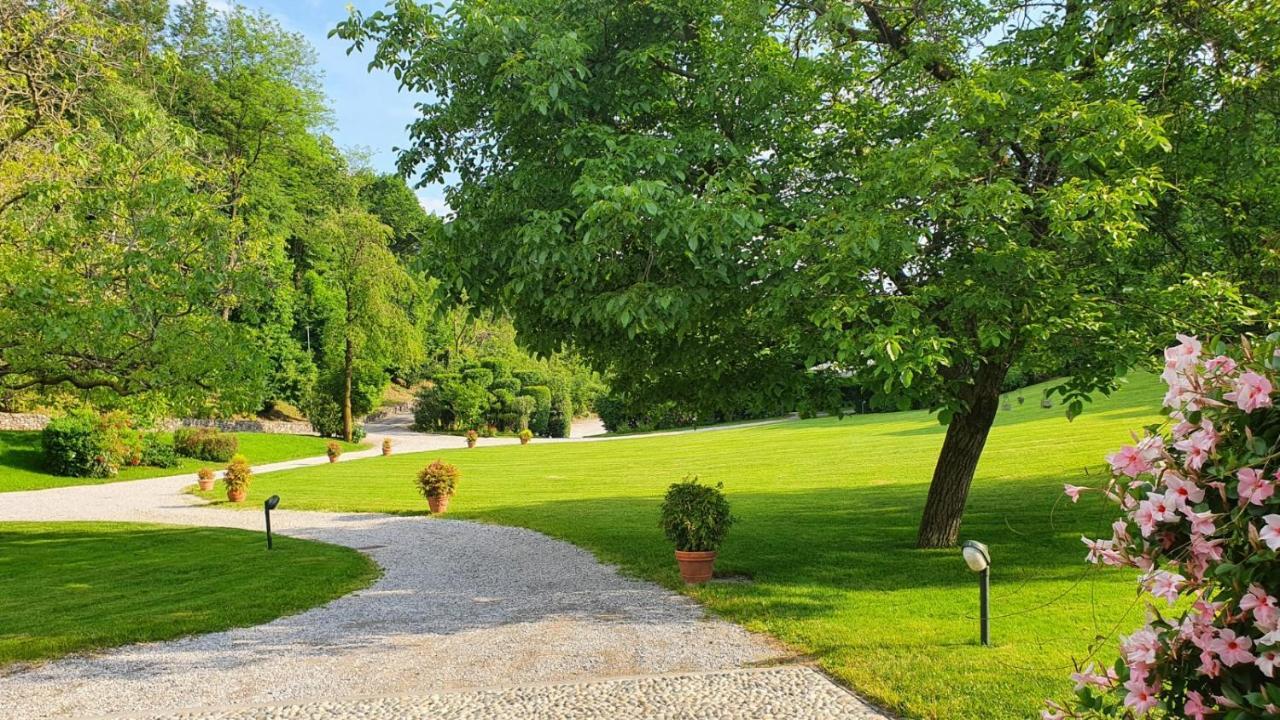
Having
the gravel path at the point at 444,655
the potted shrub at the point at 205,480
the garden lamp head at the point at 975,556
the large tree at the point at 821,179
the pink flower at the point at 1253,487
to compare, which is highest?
the large tree at the point at 821,179

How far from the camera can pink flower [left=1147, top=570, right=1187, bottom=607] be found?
1902mm

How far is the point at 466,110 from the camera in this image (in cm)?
778

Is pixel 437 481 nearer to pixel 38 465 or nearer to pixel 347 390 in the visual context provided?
pixel 38 465

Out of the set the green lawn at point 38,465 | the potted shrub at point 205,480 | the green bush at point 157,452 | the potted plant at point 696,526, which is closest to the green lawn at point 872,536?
the potted plant at point 696,526

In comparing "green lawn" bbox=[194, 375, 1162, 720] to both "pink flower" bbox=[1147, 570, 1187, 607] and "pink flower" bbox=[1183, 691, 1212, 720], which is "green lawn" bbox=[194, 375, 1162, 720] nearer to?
"pink flower" bbox=[1147, 570, 1187, 607]

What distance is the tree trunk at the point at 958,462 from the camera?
9164mm

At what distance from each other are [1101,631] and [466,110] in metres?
7.60

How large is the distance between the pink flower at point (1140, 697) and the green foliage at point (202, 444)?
31.5 m

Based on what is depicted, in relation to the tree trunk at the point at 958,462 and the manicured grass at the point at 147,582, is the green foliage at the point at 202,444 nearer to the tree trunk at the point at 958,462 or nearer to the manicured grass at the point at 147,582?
the manicured grass at the point at 147,582

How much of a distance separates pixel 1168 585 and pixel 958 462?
830 cm

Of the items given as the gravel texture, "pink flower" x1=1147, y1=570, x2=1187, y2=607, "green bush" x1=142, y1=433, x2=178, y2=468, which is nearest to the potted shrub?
"green bush" x1=142, y1=433, x2=178, y2=468

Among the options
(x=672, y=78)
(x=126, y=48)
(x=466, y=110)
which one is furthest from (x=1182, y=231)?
(x=126, y=48)

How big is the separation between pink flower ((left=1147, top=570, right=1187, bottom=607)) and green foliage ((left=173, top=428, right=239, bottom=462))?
3160cm

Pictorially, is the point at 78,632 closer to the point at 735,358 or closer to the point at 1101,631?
the point at 735,358
